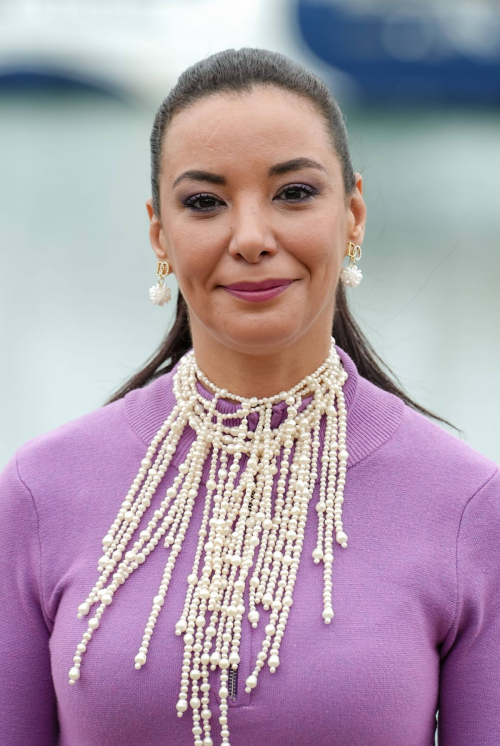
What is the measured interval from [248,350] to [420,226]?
5.01 meters

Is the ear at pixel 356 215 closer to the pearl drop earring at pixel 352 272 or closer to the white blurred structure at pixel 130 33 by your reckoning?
the pearl drop earring at pixel 352 272

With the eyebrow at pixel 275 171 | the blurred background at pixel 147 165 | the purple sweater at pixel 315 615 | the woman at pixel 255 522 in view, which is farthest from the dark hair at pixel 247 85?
the blurred background at pixel 147 165

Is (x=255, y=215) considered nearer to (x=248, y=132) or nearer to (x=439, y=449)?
(x=248, y=132)

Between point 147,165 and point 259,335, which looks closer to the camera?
point 259,335

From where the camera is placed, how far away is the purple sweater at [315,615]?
1354mm

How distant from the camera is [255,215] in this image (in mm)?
1410

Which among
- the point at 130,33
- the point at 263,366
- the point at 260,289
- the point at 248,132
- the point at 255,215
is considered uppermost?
the point at 130,33

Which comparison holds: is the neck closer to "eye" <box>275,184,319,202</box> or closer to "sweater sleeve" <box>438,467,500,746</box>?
"eye" <box>275,184,319,202</box>

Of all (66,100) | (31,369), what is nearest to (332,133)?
(31,369)

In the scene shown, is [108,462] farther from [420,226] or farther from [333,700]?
[420,226]

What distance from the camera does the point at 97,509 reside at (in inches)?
60.2

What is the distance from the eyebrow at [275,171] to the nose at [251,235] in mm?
58

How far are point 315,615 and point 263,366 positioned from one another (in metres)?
0.41

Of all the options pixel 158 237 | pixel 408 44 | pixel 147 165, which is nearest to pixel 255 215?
pixel 158 237
